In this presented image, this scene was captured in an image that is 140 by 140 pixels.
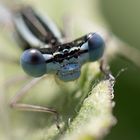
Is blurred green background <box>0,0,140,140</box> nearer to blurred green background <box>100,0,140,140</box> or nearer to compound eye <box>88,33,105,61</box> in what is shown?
blurred green background <box>100,0,140,140</box>

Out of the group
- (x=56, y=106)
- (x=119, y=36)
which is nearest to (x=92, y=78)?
(x=56, y=106)

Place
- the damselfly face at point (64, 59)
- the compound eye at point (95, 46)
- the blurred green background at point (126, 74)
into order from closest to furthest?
1. the damselfly face at point (64, 59)
2. the compound eye at point (95, 46)
3. the blurred green background at point (126, 74)

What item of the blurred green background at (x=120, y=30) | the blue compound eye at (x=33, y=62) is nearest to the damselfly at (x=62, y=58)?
the blue compound eye at (x=33, y=62)

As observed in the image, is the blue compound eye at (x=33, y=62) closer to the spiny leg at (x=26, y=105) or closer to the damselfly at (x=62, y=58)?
the damselfly at (x=62, y=58)

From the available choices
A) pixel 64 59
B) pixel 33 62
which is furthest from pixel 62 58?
pixel 33 62

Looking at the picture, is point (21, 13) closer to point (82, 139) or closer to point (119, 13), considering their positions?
point (119, 13)

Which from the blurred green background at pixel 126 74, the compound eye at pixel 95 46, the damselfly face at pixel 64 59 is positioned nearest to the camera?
the damselfly face at pixel 64 59
